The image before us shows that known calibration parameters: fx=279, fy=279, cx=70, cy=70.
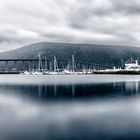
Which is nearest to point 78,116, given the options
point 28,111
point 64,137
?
point 28,111

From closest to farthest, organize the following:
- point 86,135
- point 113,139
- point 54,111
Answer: point 113,139 → point 86,135 → point 54,111

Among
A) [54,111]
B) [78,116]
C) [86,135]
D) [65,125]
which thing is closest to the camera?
[86,135]

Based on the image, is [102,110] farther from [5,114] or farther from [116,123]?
[5,114]

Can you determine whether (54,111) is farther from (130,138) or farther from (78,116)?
(130,138)

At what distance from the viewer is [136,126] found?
531 inches

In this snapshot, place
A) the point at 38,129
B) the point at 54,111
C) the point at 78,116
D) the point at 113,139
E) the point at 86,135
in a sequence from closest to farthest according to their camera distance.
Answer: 1. the point at 113,139
2. the point at 86,135
3. the point at 38,129
4. the point at 78,116
5. the point at 54,111

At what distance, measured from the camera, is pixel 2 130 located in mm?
12602

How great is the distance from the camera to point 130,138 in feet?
37.1

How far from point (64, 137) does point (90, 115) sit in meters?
5.55

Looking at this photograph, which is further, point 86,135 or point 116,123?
point 116,123

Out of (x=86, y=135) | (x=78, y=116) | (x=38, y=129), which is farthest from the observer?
(x=78, y=116)

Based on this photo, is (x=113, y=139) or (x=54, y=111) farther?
(x=54, y=111)

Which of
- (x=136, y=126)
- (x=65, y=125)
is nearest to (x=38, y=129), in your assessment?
(x=65, y=125)

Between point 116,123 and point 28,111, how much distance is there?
22.3ft
